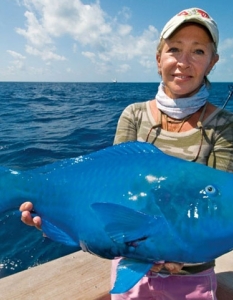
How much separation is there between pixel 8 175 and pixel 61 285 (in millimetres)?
1563

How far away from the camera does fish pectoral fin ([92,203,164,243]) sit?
4.47 ft

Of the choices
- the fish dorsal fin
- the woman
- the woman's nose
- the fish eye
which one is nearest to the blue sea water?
the fish dorsal fin

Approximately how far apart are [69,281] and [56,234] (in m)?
1.43

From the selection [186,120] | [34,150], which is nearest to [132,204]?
[186,120]

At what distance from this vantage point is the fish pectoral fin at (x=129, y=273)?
1.41 metres

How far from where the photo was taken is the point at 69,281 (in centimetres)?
290

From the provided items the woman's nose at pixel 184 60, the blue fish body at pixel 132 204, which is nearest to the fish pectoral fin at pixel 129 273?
the blue fish body at pixel 132 204

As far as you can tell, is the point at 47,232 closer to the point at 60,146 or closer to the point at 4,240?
the point at 4,240

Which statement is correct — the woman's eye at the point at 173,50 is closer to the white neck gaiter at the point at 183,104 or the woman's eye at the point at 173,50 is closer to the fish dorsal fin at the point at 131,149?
the white neck gaiter at the point at 183,104

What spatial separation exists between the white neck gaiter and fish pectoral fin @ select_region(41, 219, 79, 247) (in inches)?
42.4

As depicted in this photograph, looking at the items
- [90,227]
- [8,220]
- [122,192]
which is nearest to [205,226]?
[122,192]

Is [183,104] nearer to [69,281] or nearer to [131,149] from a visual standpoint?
[131,149]

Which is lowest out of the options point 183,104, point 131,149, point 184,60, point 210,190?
point 210,190

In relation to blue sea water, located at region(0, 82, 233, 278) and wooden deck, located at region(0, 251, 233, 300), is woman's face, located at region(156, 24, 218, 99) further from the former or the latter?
wooden deck, located at region(0, 251, 233, 300)
